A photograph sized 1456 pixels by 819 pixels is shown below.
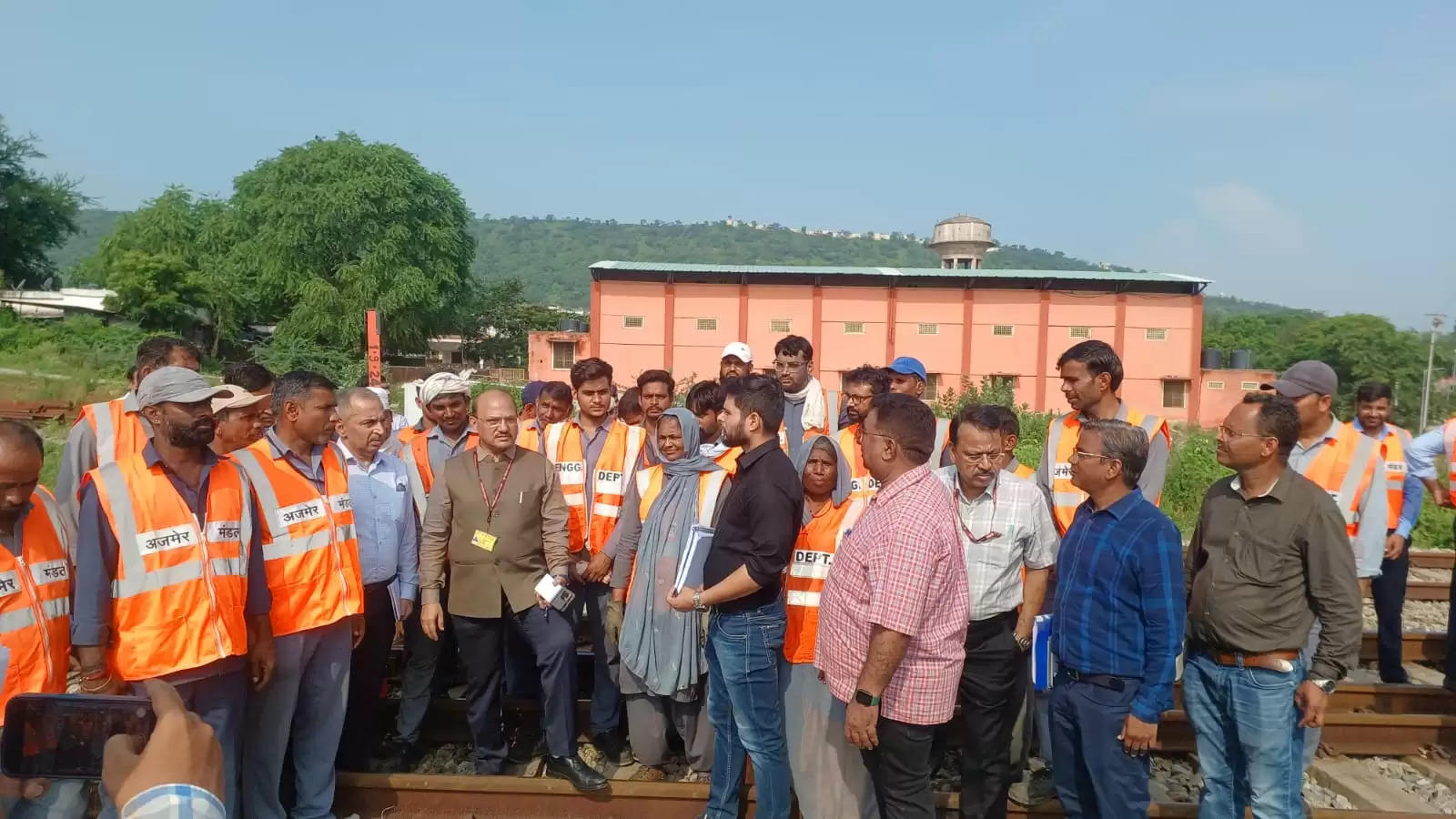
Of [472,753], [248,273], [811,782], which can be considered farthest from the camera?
[248,273]

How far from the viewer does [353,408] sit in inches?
163

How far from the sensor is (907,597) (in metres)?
2.78

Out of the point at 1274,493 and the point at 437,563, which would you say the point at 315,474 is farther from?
the point at 1274,493

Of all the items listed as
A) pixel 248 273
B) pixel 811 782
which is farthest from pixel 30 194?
pixel 811 782

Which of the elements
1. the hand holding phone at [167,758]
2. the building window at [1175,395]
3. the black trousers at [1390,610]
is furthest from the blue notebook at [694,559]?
the building window at [1175,395]

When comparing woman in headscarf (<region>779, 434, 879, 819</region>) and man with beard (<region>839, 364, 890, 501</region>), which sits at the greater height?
man with beard (<region>839, 364, 890, 501</region>)

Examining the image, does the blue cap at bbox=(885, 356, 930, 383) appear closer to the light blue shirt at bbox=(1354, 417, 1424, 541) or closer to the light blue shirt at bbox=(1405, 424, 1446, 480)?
the light blue shirt at bbox=(1354, 417, 1424, 541)

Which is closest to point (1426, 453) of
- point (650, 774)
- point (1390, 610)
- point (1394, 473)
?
point (1394, 473)

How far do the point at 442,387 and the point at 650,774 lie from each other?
2500mm

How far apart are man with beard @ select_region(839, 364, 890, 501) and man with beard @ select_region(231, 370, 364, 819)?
2.51 metres

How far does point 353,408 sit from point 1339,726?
5.72 metres

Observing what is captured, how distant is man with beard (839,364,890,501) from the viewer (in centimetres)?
457

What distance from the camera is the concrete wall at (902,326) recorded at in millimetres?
31406

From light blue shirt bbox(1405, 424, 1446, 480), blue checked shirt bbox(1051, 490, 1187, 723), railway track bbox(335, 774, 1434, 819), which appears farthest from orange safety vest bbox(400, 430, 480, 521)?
light blue shirt bbox(1405, 424, 1446, 480)
